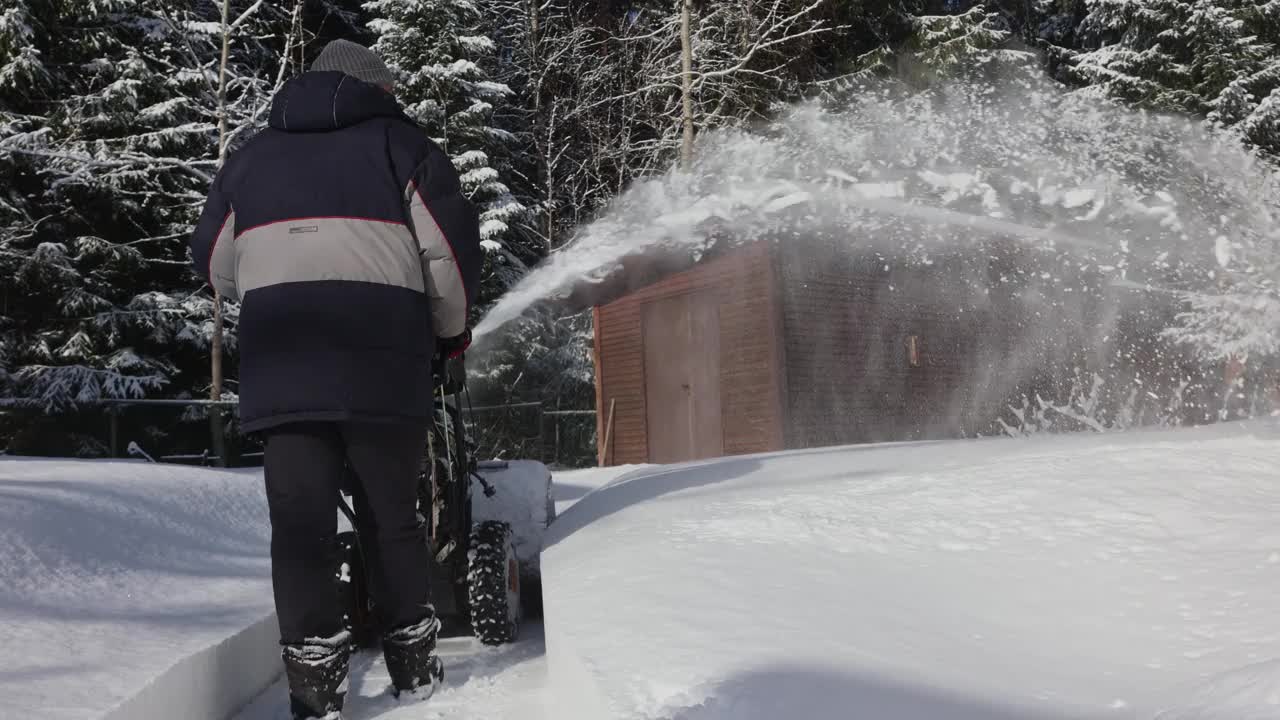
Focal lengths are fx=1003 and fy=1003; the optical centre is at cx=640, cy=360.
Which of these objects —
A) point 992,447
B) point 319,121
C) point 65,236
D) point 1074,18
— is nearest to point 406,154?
point 319,121

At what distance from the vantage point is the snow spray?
10844 millimetres

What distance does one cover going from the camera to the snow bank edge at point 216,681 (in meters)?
2.03

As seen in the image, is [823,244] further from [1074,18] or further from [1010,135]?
[1074,18]

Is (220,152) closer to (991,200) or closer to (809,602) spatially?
(991,200)

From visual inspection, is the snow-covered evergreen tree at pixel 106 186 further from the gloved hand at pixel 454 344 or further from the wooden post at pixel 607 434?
the gloved hand at pixel 454 344

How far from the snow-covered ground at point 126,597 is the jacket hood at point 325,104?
53.1 inches

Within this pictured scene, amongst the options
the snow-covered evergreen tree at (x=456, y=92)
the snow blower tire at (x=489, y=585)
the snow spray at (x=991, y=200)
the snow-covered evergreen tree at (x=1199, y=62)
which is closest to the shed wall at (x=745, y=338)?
the snow spray at (x=991, y=200)

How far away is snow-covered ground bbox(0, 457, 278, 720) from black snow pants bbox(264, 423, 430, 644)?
0.25 metres

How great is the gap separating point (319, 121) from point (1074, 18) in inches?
1043

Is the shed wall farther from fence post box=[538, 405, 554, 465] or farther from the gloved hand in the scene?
the gloved hand

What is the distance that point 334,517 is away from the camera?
2.55 m

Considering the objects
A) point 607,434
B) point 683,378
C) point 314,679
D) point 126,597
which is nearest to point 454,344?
point 314,679

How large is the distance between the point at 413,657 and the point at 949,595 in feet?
4.59

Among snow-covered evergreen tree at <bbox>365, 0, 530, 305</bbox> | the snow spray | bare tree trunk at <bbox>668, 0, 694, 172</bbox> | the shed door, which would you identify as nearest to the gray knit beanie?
the snow spray
